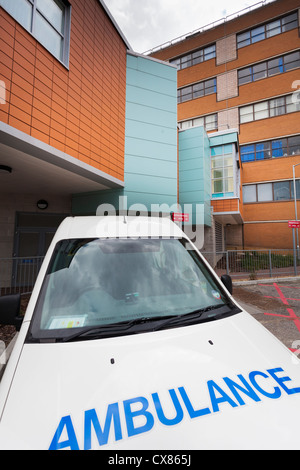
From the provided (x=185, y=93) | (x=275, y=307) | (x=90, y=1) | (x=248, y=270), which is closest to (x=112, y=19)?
(x=90, y=1)

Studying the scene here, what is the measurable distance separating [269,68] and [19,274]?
2851 cm

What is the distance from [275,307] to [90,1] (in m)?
→ 10.8

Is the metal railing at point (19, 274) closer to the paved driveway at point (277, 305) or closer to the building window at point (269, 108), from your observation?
the paved driveway at point (277, 305)

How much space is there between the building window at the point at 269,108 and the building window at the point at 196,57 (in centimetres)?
807

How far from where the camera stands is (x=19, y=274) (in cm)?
792

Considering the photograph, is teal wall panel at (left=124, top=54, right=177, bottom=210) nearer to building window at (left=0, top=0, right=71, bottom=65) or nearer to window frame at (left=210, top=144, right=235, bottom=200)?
building window at (left=0, top=0, right=71, bottom=65)

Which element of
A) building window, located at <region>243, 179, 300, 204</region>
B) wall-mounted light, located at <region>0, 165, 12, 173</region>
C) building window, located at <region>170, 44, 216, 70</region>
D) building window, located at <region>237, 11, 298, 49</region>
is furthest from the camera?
building window, located at <region>170, 44, 216, 70</region>

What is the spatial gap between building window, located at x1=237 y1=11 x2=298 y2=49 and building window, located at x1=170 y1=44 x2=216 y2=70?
288 centimetres

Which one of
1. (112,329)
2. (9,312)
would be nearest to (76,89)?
(9,312)

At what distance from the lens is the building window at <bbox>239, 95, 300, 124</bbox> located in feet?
70.4

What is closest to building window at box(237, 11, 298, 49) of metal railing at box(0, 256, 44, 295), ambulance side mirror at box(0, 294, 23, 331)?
metal railing at box(0, 256, 44, 295)

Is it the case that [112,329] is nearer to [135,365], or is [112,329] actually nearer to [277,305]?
[135,365]

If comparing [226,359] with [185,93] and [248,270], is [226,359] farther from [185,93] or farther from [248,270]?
[185,93]

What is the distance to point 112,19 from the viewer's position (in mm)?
7559
